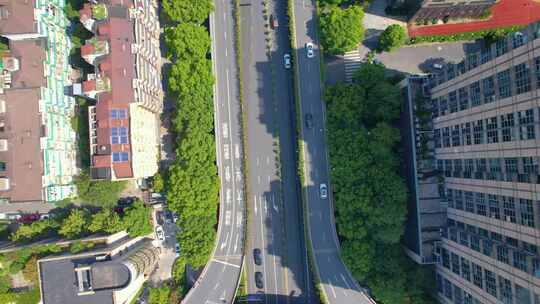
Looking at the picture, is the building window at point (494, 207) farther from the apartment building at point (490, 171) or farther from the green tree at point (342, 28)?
the green tree at point (342, 28)

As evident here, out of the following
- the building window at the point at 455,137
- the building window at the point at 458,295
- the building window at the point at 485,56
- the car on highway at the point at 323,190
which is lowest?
the building window at the point at 458,295

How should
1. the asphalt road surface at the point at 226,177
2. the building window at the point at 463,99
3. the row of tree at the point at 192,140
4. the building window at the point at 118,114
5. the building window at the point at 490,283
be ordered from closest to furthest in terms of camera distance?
the building window at the point at 490,283, the building window at the point at 463,99, the building window at the point at 118,114, the row of tree at the point at 192,140, the asphalt road surface at the point at 226,177

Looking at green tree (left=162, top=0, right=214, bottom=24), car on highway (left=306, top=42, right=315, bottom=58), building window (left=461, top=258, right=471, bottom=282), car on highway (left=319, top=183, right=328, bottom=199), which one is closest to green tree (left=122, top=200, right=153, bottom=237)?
car on highway (left=319, top=183, right=328, bottom=199)

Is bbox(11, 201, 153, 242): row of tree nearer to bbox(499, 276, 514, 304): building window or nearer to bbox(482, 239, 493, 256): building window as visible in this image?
bbox(482, 239, 493, 256): building window

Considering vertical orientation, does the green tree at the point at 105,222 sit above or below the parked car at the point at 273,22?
below

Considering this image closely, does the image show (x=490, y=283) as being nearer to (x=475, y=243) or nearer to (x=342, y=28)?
(x=475, y=243)

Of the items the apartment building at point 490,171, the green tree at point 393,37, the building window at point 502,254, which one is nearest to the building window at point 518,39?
the apartment building at point 490,171

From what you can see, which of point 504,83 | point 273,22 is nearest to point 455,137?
point 504,83
